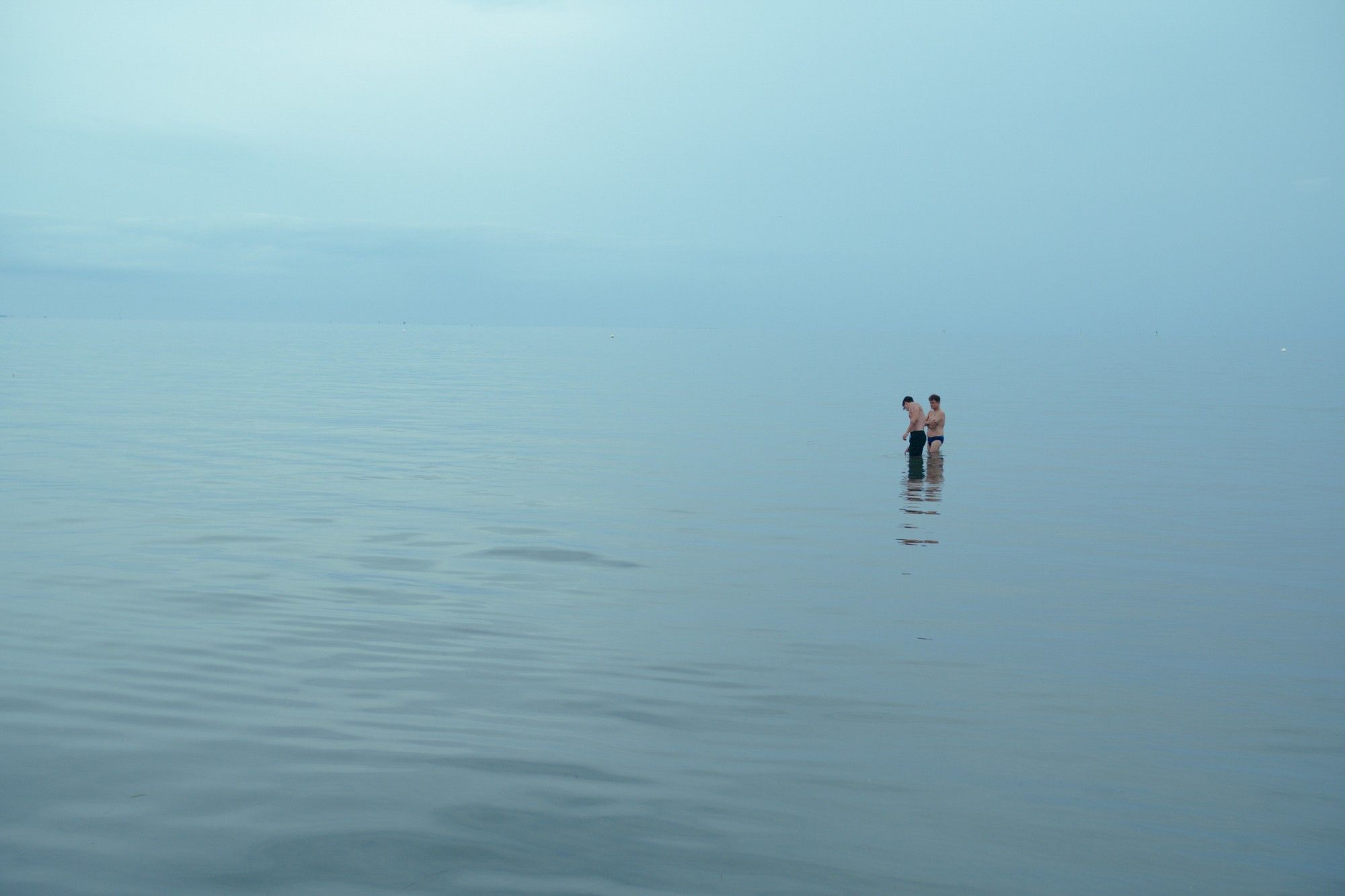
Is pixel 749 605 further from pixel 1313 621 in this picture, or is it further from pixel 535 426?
pixel 535 426

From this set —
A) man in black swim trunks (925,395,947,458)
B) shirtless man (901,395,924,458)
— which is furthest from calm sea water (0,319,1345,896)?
man in black swim trunks (925,395,947,458)

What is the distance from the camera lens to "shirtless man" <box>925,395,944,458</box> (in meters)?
33.1

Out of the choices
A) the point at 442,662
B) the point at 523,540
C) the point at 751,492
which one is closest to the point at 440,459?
the point at 751,492

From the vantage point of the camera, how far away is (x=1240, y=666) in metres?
13.2

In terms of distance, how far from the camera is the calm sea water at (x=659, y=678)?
8.08 meters

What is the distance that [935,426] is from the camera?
33.2 metres

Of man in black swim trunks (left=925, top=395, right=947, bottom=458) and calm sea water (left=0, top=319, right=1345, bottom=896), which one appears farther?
man in black swim trunks (left=925, top=395, right=947, bottom=458)

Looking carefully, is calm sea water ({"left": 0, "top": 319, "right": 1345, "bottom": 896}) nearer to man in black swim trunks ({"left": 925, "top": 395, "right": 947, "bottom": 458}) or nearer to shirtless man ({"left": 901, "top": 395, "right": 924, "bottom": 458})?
shirtless man ({"left": 901, "top": 395, "right": 924, "bottom": 458})

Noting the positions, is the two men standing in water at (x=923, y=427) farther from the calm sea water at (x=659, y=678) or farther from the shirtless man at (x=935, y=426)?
the calm sea water at (x=659, y=678)

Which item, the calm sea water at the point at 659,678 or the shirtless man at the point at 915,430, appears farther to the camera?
the shirtless man at the point at 915,430

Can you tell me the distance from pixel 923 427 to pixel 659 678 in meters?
22.7

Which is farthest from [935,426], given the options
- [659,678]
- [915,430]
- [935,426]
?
[659,678]

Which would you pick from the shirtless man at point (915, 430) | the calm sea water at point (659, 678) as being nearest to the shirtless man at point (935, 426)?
the shirtless man at point (915, 430)

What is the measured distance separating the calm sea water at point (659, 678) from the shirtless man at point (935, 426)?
2.96 meters
